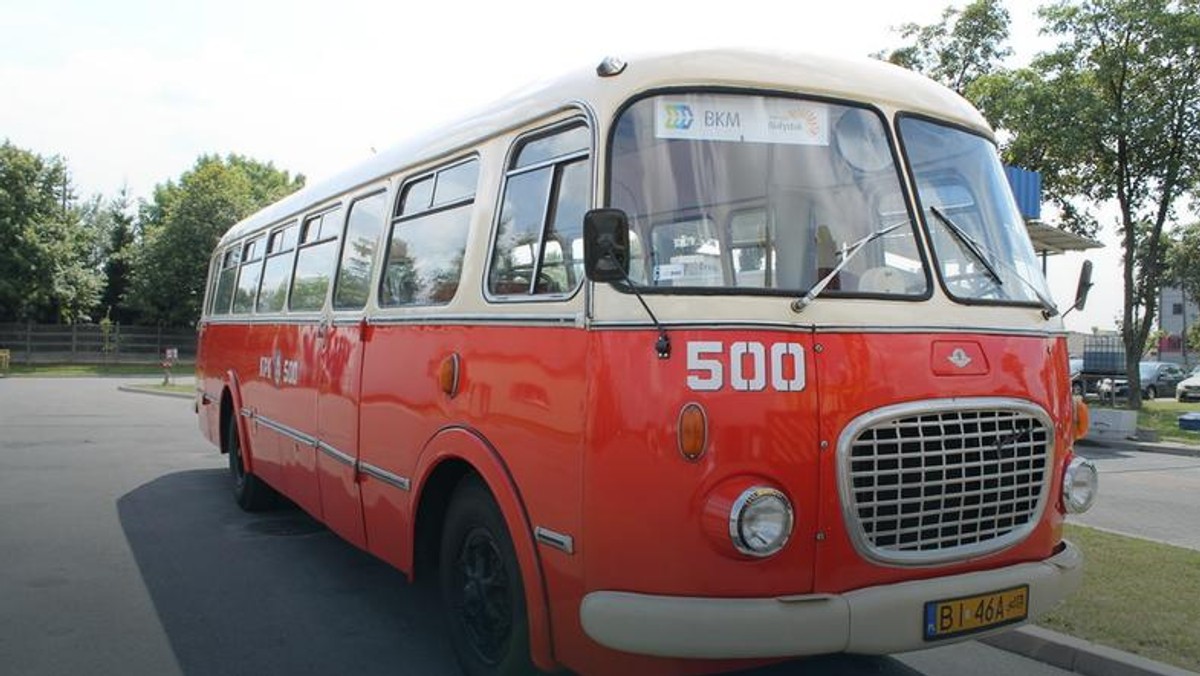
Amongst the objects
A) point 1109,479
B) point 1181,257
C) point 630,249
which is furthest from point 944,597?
point 1181,257

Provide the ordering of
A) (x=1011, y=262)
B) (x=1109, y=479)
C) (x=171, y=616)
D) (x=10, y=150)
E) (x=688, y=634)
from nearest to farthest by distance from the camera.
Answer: (x=688, y=634), (x=1011, y=262), (x=171, y=616), (x=1109, y=479), (x=10, y=150)

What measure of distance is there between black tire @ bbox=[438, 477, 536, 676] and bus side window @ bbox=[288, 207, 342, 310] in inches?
102

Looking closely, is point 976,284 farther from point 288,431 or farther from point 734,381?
point 288,431

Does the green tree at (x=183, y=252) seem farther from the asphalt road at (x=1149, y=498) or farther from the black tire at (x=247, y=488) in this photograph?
the asphalt road at (x=1149, y=498)

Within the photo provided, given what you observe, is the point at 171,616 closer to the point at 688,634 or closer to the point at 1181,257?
the point at 688,634

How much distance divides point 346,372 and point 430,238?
126cm

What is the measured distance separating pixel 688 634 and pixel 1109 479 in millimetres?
11489

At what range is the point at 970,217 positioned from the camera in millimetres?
4148

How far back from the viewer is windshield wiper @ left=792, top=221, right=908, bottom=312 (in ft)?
11.3

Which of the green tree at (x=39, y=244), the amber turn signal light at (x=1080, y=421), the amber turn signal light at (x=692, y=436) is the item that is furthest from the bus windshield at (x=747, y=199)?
the green tree at (x=39, y=244)

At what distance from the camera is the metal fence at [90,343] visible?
43000 millimetres

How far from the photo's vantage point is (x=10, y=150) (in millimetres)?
43781

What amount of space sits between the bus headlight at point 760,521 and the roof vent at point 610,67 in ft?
5.58

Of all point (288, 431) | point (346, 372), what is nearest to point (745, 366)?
point (346, 372)
